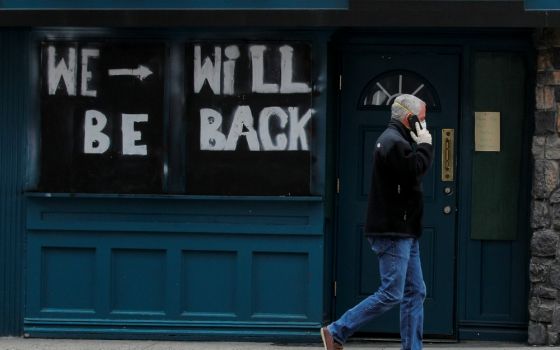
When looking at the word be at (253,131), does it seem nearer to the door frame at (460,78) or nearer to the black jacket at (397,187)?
the door frame at (460,78)

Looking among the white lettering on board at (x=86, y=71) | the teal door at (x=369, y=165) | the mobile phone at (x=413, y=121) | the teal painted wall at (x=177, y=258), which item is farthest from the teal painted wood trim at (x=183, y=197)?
the mobile phone at (x=413, y=121)

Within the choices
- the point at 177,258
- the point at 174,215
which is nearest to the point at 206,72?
the point at 174,215

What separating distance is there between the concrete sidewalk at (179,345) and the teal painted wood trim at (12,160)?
385 mm

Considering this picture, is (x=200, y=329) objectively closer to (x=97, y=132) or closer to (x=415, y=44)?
(x=97, y=132)

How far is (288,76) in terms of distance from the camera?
856cm

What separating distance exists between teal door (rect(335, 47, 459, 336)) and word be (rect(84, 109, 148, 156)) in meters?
1.78

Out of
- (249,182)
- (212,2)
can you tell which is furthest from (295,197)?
(212,2)

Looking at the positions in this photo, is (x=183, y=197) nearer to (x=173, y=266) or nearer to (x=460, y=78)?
(x=173, y=266)

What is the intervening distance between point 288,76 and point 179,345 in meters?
2.40

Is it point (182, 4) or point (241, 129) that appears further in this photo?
point (241, 129)

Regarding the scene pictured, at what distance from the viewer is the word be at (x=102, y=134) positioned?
865 cm

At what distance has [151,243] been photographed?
8680 millimetres

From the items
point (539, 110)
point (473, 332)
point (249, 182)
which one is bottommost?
point (473, 332)

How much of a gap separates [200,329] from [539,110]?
3.34 m
